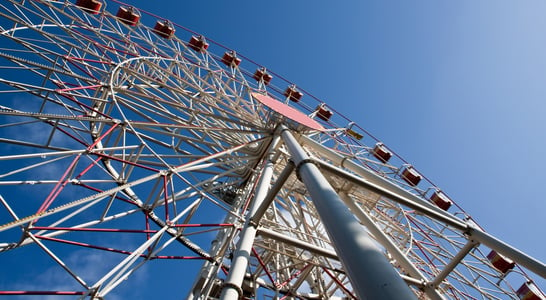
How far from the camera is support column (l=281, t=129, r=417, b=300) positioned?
8.48ft

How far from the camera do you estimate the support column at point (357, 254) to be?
2586 millimetres

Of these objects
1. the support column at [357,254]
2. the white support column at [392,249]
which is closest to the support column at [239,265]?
the support column at [357,254]

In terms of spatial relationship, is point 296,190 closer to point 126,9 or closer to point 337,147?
point 337,147

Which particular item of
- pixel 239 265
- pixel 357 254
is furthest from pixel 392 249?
pixel 357 254

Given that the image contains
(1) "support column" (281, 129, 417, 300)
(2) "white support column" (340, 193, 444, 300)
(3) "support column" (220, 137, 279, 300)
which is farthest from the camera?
(2) "white support column" (340, 193, 444, 300)

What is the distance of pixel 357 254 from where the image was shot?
3.01 meters

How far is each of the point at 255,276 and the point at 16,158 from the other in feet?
19.0

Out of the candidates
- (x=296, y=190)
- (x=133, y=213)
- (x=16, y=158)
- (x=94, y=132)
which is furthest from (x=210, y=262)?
(x=94, y=132)

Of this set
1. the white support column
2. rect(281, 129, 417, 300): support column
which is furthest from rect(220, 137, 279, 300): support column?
the white support column

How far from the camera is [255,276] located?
8.74 m

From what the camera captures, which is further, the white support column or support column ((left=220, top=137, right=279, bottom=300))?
the white support column

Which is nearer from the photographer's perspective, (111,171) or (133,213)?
(133,213)

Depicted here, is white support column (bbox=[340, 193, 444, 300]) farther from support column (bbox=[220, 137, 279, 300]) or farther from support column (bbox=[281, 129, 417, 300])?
support column (bbox=[281, 129, 417, 300])

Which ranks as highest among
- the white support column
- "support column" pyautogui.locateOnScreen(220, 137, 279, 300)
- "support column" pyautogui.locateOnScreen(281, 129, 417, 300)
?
"support column" pyautogui.locateOnScreen(281, 129, 417, 300)
